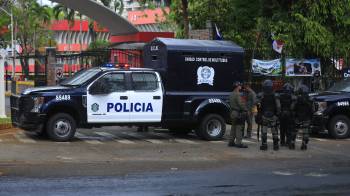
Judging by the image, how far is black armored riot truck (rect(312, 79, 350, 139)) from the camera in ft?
58.3

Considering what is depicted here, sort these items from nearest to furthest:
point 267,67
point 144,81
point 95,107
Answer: point 95,107
point 144,81
point 267,67

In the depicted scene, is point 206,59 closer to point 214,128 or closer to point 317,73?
point 214,128

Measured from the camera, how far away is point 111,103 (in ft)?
52.5

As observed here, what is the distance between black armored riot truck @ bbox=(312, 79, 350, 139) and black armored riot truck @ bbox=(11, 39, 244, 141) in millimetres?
2449

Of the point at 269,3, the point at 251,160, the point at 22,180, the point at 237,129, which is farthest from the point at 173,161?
the point at 269,3

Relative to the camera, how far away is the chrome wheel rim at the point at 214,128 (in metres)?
17.2

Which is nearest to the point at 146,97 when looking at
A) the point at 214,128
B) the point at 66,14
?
the point at 214,128

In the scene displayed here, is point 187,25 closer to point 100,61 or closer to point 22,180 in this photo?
point 100,61

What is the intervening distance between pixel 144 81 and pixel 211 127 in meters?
2.28

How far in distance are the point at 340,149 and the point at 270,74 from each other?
30.9 feet

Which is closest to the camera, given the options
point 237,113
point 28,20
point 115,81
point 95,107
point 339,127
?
point 237,113

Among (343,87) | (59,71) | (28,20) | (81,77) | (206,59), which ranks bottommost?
(343,87)

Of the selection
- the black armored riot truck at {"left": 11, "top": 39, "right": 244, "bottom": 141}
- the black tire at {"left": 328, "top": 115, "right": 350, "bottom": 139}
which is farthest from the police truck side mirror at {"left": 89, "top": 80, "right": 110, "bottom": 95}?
the black tire at {"left": 328, "top": 115, "right": 350, "bottom": 139}

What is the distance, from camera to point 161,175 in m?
11.3
